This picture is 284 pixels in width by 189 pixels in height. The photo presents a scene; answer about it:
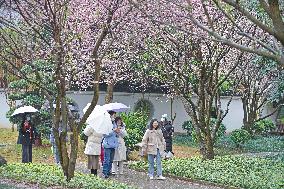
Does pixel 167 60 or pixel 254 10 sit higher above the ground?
Answer: pixel 254 10

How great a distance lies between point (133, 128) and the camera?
20000 millimetres

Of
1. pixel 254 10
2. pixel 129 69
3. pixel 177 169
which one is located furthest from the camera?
pixel 129 69

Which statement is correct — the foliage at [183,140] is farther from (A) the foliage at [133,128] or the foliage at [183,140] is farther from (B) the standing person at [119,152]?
(B) the standing person at [119,152]

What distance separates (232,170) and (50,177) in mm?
5045

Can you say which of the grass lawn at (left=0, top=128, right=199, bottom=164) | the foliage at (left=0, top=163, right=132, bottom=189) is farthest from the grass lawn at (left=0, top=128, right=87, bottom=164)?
the foliage at (left=0, top=163, right=132, bottom=189)

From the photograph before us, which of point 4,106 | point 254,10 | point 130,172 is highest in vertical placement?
point 254,10

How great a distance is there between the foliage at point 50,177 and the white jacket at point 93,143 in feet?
2.82

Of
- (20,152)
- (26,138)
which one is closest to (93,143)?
(26,138)

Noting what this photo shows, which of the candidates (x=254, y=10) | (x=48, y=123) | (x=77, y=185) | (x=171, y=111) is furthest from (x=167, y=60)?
(x=171, y=111)

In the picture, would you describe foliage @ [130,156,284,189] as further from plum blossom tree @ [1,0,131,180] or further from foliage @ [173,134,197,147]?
foliage @ [173,134,197,147]

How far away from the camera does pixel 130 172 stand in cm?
1586

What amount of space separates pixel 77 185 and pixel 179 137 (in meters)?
18.0

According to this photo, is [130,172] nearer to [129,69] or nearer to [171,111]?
[129,69]

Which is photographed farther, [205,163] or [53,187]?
[205,163]
